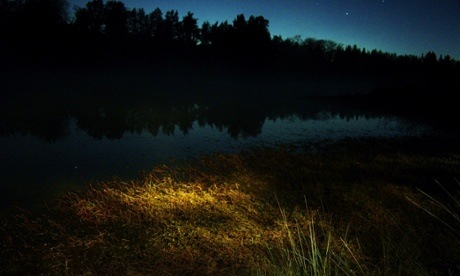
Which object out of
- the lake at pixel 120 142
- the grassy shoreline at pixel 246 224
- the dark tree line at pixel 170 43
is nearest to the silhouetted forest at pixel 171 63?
the dark tree line at pixel 170 43

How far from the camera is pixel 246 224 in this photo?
20.0 ft

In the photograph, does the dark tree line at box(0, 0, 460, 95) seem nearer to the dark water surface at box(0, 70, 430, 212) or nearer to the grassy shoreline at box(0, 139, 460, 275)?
the dark water surface at box(0, 70, 430, 212)

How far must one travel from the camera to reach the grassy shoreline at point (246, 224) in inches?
183

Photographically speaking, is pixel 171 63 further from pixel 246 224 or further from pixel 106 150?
pixel 246 224

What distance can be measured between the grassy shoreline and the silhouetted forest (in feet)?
53.4

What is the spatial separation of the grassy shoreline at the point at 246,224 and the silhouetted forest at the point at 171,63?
16.3 m

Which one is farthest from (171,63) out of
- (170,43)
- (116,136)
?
(116,136)

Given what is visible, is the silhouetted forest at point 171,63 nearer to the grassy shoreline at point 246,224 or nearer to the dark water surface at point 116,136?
the dark water surface at point 116,136

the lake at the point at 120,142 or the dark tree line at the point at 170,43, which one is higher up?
the dark tree line at the point at 170,43

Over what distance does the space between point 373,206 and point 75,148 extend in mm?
10508

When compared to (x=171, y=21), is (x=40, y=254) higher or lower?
lower

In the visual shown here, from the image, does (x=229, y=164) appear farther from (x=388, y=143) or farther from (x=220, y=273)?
(x=388, y=143)

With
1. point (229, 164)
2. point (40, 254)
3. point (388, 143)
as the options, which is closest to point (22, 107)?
point (229, 164)

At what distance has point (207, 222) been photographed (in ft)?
20.2
